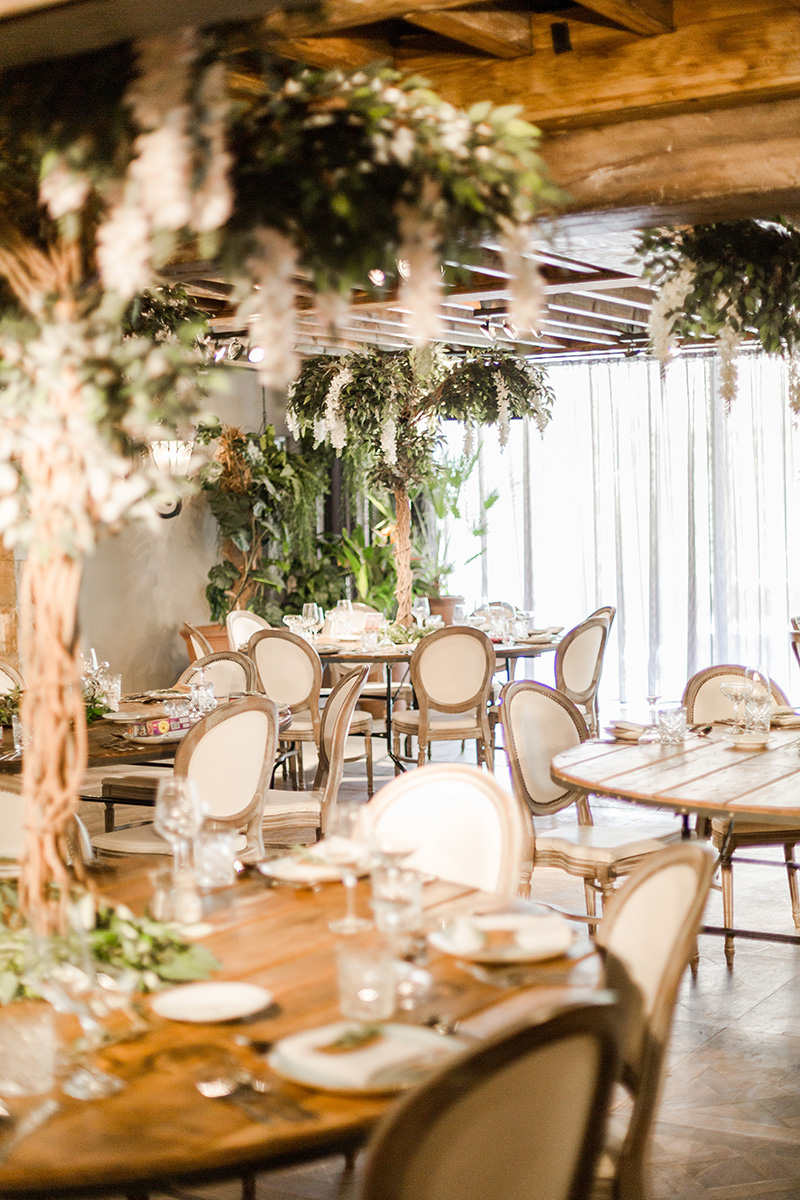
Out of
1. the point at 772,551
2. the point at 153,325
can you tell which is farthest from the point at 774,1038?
the point at 772,551

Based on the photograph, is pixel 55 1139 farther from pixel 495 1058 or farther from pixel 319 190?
pixel 319 190

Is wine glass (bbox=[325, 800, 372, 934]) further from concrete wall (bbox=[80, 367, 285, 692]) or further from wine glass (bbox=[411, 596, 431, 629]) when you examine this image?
concrete wall (bbox=[80, 367, 285, 692])

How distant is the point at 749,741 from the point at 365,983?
2.45 meters

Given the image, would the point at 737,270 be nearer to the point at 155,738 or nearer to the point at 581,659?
the point at 155,738

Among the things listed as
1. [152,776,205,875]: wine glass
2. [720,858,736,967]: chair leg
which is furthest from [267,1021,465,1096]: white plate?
[720,858,736,967]: chair leg

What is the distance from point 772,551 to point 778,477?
1.99 feet

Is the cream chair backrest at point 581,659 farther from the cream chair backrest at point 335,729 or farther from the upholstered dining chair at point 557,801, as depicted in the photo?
the upholstered dining chair at point 557,801

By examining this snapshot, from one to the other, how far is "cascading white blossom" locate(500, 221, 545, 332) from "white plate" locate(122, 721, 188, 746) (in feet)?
9.39

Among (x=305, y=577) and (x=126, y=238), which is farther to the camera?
(x=305, y=577)

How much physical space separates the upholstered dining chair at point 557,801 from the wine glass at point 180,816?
5.67 feet

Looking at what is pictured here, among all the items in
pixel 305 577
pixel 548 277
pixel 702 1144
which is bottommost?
pixel 702 1144

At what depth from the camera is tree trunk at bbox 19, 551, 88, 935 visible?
6.67 ft

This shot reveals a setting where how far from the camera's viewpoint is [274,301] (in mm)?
1772

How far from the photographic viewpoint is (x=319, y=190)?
180 centimetres
